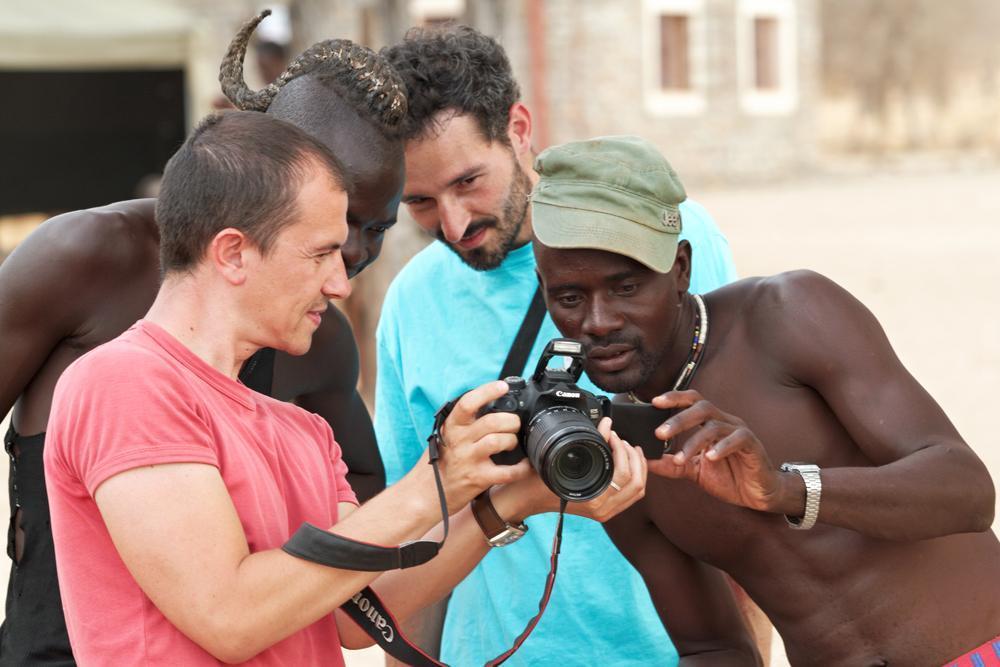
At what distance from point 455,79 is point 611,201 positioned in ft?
2.58

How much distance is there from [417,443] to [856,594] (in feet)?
4.32

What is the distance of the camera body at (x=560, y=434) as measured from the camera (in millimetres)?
2072

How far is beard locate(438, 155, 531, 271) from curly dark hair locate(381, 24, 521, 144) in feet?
0.47

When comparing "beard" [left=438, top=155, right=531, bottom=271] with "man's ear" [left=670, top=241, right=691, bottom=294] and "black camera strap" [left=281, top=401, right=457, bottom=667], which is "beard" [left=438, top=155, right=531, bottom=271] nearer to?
"man's ear" [left=670, top=241, right=691, bottom=294]

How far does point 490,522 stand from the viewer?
231cm

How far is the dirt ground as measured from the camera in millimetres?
9562

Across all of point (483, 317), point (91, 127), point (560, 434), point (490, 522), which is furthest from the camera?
point (91, 127)

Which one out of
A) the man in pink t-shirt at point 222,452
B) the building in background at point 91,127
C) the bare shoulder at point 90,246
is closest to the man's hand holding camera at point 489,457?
the man in pink t-shirt at point 222,452

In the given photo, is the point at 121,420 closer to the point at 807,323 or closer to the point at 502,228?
the point at 807,323

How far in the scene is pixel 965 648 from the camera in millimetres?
2418

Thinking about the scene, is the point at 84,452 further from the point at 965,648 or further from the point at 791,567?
the point at 965,648

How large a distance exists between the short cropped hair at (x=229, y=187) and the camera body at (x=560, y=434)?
50 cm

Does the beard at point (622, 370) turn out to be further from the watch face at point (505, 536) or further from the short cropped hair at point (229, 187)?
the short cropped hair at point (229, 187)

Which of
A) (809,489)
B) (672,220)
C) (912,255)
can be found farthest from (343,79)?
(912,255)
